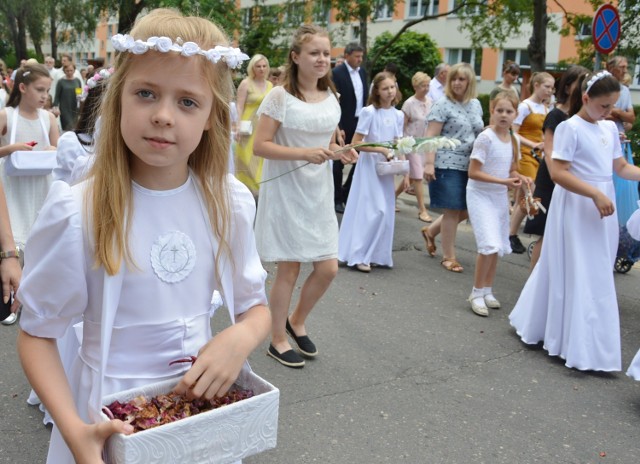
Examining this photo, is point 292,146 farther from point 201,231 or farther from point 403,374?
point 201,231

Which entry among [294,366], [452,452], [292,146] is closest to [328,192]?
[292,146]

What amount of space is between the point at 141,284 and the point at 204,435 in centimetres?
40

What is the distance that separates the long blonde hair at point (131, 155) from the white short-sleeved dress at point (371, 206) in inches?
218

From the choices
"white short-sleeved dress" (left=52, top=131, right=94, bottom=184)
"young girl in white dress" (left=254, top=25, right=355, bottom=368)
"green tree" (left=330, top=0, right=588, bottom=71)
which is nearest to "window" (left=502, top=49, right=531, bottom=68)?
"green tree" (left=330, top=0, right=588, bottom=71)

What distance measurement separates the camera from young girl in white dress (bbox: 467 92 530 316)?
6070 millimetres

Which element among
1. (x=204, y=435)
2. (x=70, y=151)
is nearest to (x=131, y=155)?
(x=204, y=435)

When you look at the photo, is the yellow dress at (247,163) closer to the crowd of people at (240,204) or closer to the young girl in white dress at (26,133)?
the crowd of people at (240,204)

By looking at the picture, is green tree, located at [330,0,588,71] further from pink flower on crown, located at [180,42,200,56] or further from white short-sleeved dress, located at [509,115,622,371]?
pink flower on crown, located at [180,42,200,56]

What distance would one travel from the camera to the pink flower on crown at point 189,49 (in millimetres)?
1673

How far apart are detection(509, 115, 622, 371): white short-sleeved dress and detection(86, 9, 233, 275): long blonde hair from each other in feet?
11.7

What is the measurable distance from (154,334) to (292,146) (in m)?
2.94

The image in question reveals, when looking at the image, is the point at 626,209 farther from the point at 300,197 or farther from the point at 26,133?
the point at 26,133

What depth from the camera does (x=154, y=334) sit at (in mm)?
1789

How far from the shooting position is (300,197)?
15.3ft
